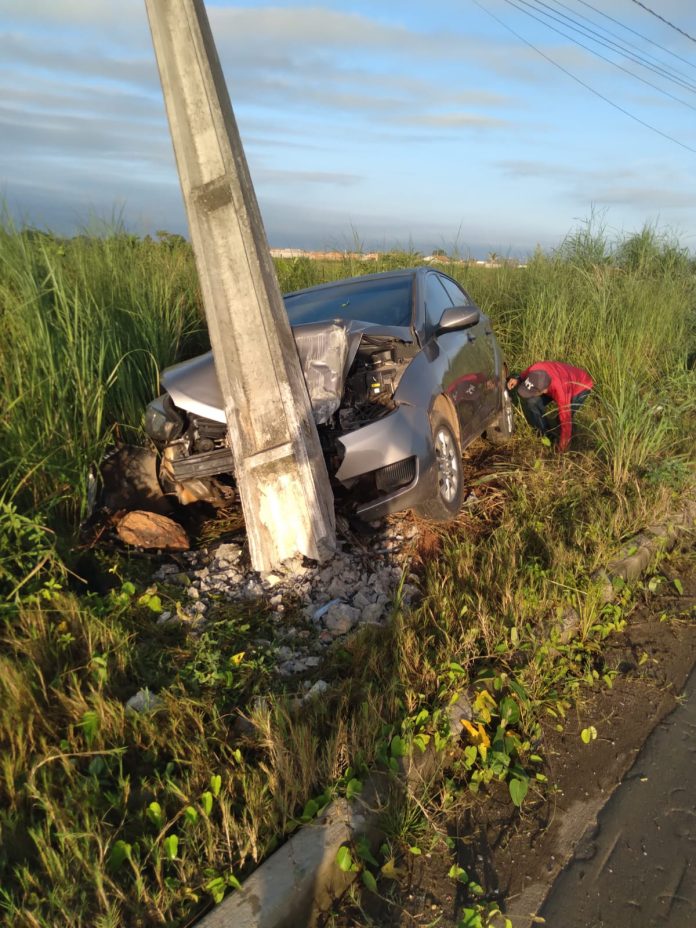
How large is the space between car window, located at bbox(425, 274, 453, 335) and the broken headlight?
1970 millimetres

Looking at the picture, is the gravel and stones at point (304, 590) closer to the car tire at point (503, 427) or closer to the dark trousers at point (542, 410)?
the car tire at point (503, 427)

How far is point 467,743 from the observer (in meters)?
3.49

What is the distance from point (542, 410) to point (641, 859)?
5.54 metres

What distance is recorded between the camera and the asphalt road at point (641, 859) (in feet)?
8.64

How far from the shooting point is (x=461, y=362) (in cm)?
627

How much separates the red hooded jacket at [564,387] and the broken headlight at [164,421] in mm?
3521

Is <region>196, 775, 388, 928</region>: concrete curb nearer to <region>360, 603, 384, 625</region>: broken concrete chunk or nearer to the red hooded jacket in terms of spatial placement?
<region>360, 603, 384, 625</region>: broken concrete chunk

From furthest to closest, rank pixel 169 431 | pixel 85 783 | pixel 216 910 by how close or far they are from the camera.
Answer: pixel 169 431 < pixel 85 783 < pixel 216 910

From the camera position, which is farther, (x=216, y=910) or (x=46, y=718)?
(x=46, y=718)

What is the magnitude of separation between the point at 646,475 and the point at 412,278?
96.4 inches

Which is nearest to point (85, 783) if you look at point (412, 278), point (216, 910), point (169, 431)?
point (216, 910)

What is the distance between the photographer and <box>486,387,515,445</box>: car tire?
25.2ft

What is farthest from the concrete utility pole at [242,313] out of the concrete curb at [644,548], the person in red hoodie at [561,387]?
the person in red hoodie at [561,387]

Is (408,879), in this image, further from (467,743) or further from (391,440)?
(391,440)
